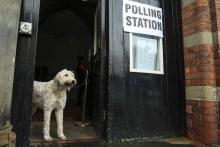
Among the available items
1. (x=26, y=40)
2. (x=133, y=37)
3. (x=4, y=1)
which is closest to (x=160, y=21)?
(x=133, y=37)

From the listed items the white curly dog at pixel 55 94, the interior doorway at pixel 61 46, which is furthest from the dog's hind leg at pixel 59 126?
the interior doorway at pixel 61 46

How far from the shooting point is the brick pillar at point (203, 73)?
4.05 meters

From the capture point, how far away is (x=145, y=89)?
439cm

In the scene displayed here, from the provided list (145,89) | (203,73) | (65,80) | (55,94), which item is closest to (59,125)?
(55,94)

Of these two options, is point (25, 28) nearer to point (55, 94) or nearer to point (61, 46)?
point (55, 94)

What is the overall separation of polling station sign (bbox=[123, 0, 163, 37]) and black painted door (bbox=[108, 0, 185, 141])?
0.11 m

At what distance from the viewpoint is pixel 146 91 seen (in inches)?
173

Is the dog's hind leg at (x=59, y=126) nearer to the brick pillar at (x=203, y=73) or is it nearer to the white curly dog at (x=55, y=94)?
the white curly dog at (x=55, y=94)

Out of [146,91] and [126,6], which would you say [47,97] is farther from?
[126,6]

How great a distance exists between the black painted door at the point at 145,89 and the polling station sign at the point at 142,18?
0.11 m

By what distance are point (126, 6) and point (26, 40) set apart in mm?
1982

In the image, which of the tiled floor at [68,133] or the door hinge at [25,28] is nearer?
the door hinge at [25,28]

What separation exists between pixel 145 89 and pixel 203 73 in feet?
3.55

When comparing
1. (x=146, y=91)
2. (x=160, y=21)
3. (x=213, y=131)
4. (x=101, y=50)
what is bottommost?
(x=213, y=131)
